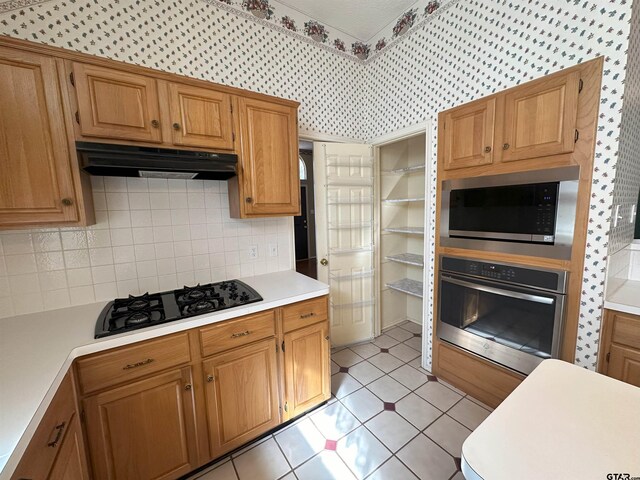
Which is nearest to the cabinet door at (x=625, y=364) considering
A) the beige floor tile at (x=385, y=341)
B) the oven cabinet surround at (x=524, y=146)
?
the oven cabinet surround at (x=524, y=146)

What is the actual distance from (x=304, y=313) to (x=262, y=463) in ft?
2.88

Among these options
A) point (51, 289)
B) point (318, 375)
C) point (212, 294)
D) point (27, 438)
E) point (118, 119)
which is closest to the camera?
→ point (27, 438)

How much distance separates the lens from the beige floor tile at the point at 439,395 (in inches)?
77.7

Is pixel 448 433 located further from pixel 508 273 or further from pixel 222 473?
pixel 222 473

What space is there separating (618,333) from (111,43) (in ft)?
10.8

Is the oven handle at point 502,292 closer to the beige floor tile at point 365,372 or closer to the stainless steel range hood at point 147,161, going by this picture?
the beige floor tile at point 365,372

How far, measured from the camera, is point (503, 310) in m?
1.77

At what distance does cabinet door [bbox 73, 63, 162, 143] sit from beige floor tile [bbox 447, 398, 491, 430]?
103 inches

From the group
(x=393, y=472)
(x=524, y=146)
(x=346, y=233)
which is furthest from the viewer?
(x=346, y=233)

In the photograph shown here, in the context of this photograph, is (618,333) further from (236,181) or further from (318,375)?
(236,181)

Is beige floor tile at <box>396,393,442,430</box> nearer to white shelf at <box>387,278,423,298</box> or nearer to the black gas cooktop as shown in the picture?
white shelf at <box>387,278,423,298</box>

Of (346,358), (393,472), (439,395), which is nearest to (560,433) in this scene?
(393,472)

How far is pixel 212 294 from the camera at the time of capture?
1719mm

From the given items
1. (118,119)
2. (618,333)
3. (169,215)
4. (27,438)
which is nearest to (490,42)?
(618,333)
